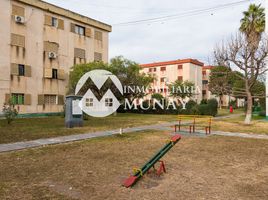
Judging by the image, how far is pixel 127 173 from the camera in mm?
6098

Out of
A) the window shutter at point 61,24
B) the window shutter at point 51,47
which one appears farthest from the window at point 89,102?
the window shutter at point 61,24

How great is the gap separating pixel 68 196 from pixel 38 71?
23391 mm

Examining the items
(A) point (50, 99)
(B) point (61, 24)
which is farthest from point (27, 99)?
(B) point (61, 24)

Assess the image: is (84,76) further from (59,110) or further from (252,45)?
(252,45)

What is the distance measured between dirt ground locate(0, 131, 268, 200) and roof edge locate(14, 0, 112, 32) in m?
20.7

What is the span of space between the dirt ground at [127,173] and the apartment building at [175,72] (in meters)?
39.0

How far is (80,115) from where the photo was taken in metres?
15.9

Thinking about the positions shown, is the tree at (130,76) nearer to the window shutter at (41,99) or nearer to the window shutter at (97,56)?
the window shutter at (97,56)

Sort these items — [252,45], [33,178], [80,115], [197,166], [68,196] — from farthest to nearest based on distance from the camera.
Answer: [252,45] → [80,115] → [197,166] → [33,178] → [68,196]

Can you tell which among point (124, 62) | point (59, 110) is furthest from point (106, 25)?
point (59, 110)

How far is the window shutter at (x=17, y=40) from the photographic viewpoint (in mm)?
23195

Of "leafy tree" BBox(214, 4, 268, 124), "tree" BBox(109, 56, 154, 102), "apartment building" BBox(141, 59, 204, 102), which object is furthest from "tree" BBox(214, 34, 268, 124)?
"apartment building" BBox(141, 59, 204, 102)

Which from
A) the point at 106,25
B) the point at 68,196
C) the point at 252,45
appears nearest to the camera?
the point at 68,196

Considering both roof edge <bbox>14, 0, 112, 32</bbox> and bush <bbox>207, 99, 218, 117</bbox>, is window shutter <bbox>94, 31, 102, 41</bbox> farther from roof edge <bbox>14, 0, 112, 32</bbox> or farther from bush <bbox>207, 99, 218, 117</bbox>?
bush <bbox>207, 99, 218, 117</bbox>
